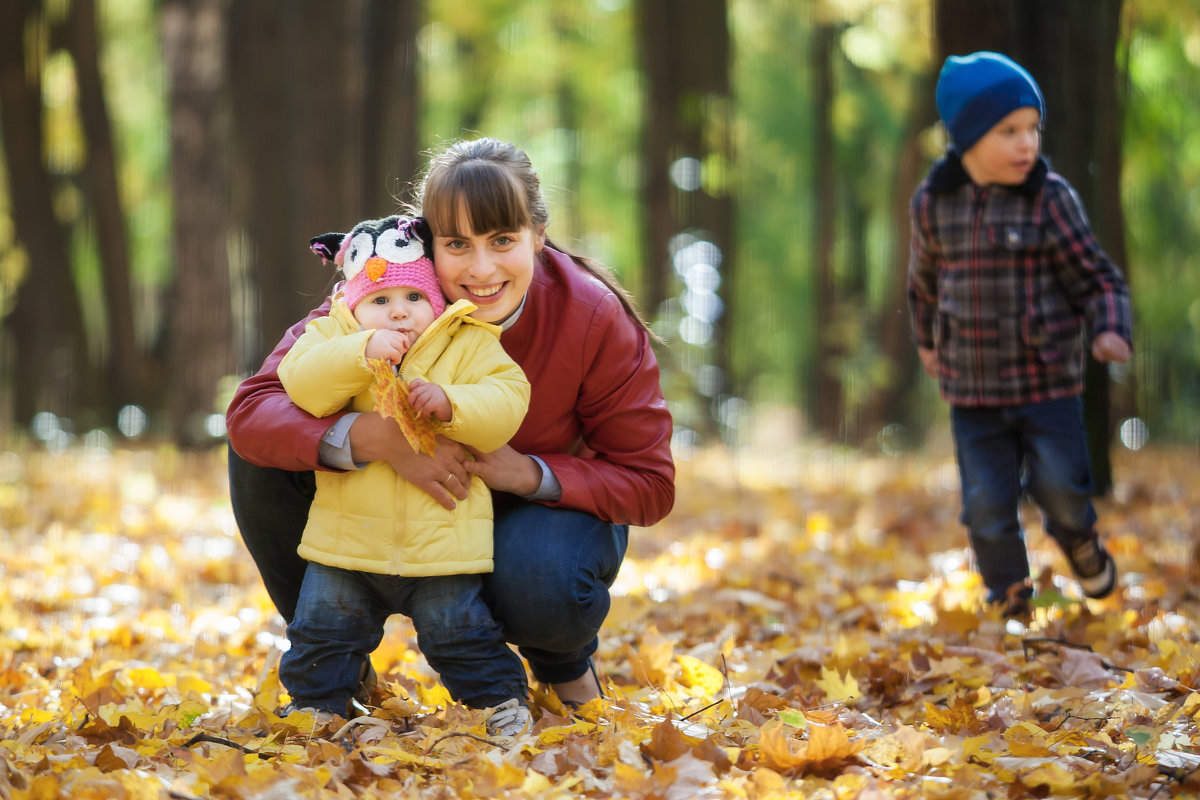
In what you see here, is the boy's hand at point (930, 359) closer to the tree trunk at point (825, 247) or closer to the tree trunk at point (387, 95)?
the tree trunk at point (387, 95)

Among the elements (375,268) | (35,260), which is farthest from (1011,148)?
(35,260)

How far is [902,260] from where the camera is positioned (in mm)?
11570

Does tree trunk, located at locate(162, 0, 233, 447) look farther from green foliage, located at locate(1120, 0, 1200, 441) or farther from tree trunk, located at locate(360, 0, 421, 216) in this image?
green foliage, located at locate(1120, 0, 1200, 441)

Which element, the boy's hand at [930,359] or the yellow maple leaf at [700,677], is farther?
the boy's hand at [930,359]

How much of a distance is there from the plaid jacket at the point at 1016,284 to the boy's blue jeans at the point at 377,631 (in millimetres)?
2098

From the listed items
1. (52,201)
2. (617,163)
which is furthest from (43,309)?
(617,163)

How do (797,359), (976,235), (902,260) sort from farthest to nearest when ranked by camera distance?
(797,359), (902,260), (976,235)

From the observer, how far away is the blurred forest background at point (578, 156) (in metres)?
9.02

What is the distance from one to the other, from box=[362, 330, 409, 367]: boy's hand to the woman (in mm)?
151

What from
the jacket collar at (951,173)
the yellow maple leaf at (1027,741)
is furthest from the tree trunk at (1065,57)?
the yellow maple leaf at (1027,741)

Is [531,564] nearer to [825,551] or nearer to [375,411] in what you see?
[375,411]

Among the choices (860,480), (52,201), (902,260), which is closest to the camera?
(860,480)

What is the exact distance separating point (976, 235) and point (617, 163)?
1406 centimetres

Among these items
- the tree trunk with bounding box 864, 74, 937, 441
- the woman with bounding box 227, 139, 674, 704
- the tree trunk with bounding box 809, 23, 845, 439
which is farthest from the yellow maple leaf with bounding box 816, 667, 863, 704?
the tree trunk with bounding box 809, 23, 845, 439
